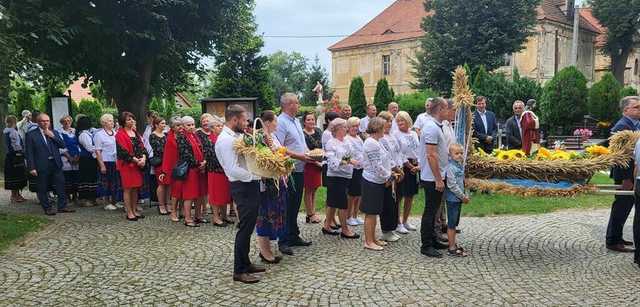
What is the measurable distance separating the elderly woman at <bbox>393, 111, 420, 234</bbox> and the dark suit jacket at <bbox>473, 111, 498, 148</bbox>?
252cm

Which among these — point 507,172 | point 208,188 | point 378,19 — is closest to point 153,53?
point 208,188

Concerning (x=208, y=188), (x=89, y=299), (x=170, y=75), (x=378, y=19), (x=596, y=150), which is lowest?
(x=89, y=299)

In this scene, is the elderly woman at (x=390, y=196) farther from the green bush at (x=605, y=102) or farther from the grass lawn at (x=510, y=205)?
the green bush at (x=605, y=102)

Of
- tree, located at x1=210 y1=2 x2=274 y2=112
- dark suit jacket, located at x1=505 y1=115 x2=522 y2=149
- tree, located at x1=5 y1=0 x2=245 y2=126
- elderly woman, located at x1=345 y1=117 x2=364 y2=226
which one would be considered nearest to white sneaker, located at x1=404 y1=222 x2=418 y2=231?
elderly woman, located at x1=345 y1=117 x2=364 y2=226

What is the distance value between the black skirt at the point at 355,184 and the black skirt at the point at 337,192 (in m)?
0.36

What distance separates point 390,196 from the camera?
283 inches

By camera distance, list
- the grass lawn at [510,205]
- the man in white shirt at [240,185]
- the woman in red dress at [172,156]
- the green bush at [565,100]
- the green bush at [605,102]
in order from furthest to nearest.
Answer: the green bush at [605,102]
the green bush at [565,100]
the grass lawn at [510,205]
the woman in red dress at [172,156]
the man in white shirt at [240,185]

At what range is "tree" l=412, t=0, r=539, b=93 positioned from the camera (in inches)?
1271

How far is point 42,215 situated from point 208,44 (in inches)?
292

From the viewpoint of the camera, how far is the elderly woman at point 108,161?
9368 millimetres

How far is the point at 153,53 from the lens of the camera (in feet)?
45.9

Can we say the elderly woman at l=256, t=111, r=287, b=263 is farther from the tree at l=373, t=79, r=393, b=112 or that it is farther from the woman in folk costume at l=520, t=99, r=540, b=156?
the tree at l=373, t=79, r=393, b=112

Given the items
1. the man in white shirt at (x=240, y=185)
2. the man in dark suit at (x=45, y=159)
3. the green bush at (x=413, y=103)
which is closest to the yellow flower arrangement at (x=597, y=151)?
the man in white shirt at (x=240, y=185)

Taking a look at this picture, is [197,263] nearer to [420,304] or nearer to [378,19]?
[420,304]
